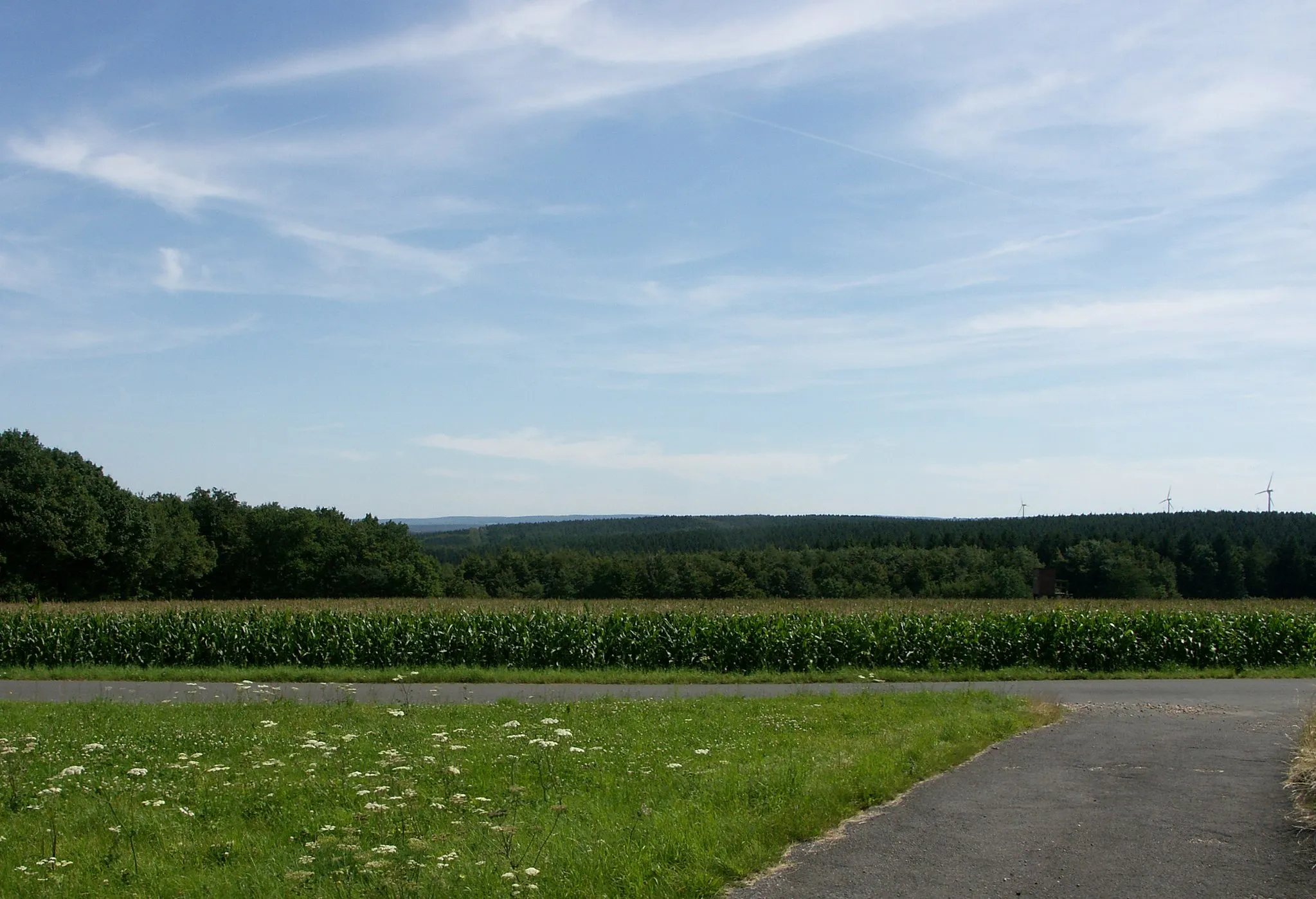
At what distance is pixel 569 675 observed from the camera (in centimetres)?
2200

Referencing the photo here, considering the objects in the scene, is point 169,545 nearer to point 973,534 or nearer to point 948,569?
point 948,569

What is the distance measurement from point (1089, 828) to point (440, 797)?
5.42 metres

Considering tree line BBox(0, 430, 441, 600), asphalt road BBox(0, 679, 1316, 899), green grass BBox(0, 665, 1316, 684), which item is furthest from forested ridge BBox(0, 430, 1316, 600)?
asphalt road BBox(0, 679, 1316, 899)

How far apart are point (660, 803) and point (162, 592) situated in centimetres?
6753

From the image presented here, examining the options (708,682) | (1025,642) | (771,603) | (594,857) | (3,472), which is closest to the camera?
(594,857)

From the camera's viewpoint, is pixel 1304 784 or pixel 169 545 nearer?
pixel 1304 784

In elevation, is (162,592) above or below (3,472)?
below

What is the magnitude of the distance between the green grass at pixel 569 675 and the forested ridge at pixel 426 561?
1442 inches

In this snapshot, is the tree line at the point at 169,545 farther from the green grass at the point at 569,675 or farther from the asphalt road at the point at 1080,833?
the asphalt road at the point at 1080,833

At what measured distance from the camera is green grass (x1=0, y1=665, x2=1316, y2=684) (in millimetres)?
21578

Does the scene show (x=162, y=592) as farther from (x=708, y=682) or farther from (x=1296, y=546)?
(x=1296, y=546)

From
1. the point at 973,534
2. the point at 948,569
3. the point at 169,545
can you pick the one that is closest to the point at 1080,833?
the point at 169,545

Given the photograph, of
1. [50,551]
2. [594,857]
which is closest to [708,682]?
[594,857]

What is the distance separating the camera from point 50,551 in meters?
54.4
